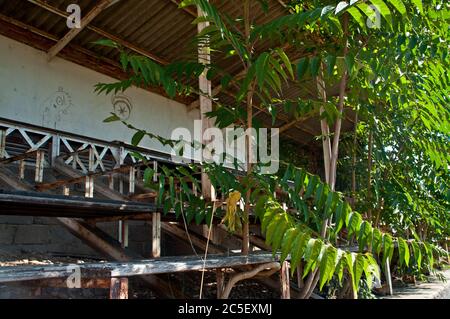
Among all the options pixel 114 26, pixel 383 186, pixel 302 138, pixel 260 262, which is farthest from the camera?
pixel 302 138

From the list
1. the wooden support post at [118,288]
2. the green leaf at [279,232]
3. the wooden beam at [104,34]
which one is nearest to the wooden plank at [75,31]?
the wooden beam at [104,34]

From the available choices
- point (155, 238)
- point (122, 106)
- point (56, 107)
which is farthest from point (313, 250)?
point (122, 106)

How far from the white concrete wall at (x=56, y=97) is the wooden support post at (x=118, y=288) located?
506 centimetres

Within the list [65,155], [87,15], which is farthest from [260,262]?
[87,15]

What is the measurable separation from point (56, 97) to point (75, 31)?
118cm

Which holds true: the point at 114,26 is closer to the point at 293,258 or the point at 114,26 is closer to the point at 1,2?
the point at 1,2

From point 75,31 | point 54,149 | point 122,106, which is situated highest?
point 75,31

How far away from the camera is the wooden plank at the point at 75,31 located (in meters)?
5.40

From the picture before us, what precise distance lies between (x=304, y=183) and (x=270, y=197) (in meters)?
0.18

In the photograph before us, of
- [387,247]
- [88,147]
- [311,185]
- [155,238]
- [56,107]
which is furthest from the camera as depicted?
[56,107]

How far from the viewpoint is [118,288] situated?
1.62 m

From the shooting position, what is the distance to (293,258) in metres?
1.46

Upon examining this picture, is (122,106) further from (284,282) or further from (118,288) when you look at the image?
(118,288)
